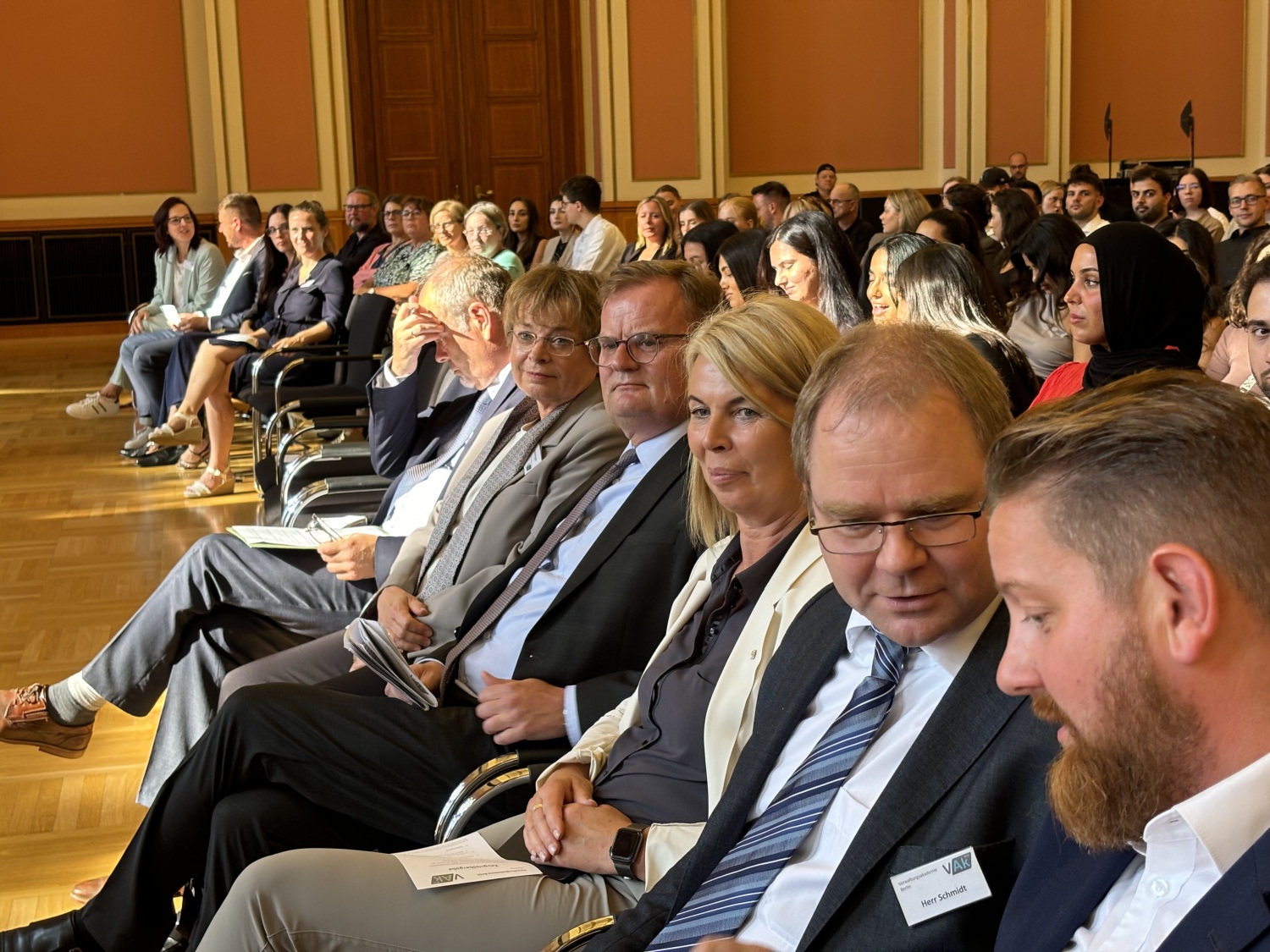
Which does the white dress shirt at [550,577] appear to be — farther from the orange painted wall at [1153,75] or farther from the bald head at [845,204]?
the orange painted wall at [1153,75]

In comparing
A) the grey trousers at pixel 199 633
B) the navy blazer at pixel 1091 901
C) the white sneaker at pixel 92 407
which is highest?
the navy blazer at pixel 1091 901

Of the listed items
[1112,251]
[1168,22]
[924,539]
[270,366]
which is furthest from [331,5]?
[924,539]

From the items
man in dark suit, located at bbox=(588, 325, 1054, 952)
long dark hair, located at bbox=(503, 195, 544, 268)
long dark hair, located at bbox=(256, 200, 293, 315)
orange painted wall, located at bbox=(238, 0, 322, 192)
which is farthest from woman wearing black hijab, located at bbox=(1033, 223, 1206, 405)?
orange painted wall, located at bbox=(238, 0, 322, 192)

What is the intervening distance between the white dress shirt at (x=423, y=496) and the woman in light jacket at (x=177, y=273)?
16.2ft

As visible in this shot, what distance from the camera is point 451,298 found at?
362 centimetres

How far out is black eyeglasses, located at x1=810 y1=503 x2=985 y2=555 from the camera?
1448mm

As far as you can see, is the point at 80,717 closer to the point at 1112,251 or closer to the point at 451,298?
the point at 451,298

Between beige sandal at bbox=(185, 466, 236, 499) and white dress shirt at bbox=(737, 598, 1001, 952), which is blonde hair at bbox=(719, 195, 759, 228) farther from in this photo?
white dress shirt at bbox=(737, 598, 1001, 952)

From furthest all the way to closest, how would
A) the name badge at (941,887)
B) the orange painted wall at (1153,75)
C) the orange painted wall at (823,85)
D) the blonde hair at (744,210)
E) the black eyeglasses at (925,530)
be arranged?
the orange painted wall at (1153,75), the orange painted wall at (823,85), the blonde hair at (744,210), the black eyeglasses at (925,530), the name badge at (941,887)

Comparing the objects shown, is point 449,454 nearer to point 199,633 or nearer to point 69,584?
point 199,633

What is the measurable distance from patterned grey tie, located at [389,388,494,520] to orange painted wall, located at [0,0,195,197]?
32.9 feet

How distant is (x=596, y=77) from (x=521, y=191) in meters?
1.41

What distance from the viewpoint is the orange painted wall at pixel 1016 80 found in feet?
43.5

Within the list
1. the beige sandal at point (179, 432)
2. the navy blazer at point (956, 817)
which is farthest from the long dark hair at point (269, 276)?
the navy blazer at point (956, 817)
